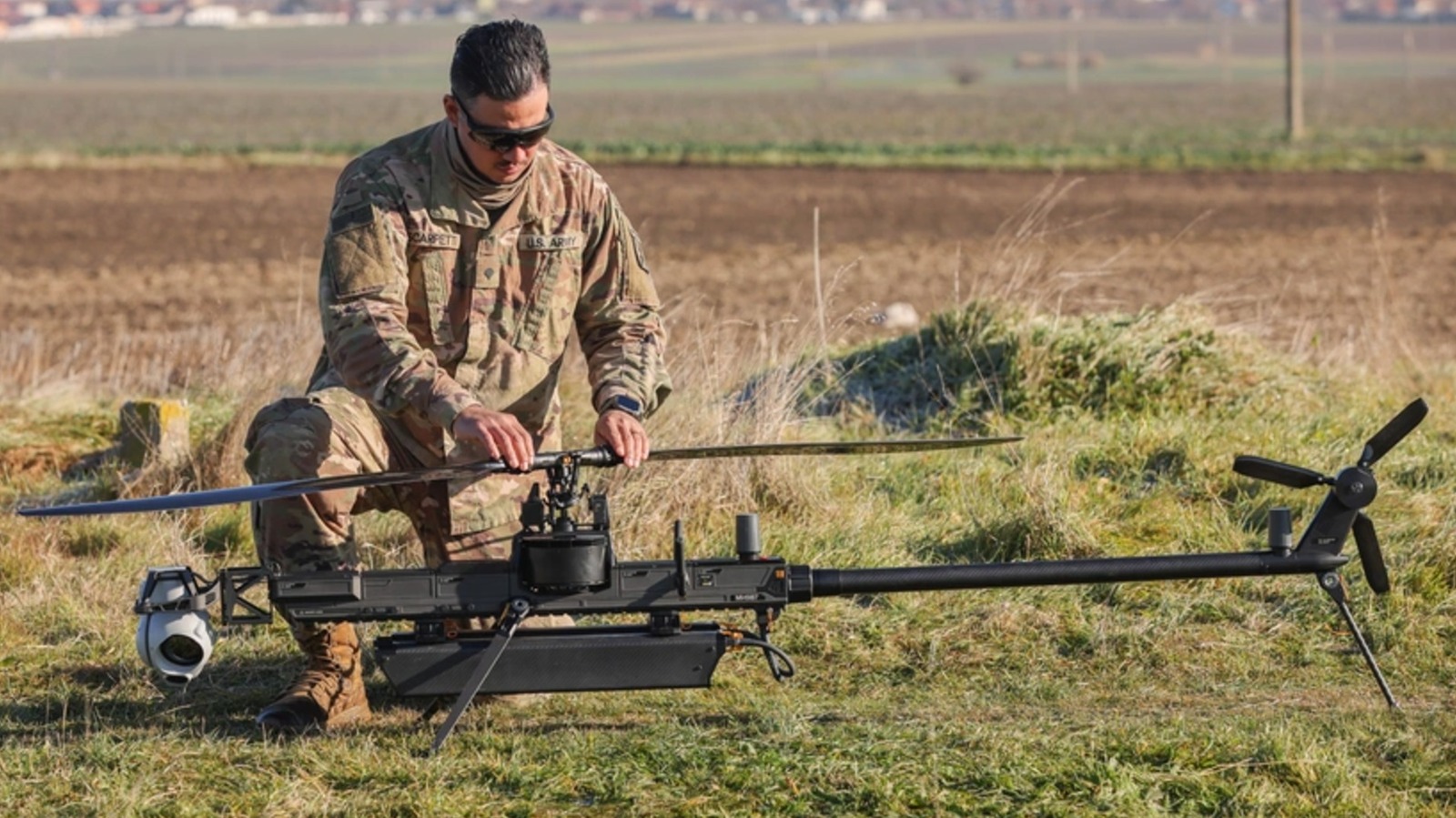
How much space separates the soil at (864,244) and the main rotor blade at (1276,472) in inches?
135

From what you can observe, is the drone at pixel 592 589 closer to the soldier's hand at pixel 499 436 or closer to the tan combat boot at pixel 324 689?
the soldier's hand at pixel 499 436

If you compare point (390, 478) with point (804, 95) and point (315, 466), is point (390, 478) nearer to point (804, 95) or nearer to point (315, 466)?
point (315, 466)

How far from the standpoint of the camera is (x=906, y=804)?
4.75m

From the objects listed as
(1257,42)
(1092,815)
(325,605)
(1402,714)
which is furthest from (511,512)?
(1257,42)

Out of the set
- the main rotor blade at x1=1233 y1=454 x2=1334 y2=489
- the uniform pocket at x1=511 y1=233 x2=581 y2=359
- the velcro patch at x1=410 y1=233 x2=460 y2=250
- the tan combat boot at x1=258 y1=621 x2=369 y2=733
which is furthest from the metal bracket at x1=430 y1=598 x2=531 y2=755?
the main rotor blade at x1=1233 y1=454 x2=1334 y2=489

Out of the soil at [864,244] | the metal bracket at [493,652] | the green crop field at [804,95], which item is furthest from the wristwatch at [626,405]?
the green crop field at [804,95]

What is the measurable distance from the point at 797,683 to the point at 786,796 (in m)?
1.32

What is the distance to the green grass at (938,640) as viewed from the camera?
16.1 feet

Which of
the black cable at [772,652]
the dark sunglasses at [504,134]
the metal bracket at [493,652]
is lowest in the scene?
the black cable at [772,652]

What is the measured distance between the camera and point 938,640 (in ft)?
20.7

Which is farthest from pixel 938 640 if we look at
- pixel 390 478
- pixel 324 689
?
pixel 390 478

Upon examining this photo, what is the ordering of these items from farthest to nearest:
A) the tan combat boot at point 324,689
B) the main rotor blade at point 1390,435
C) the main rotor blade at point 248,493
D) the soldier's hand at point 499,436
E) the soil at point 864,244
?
the soil at point 864,244, the tan combat boot at point 324,689, the main rotor blade at point 1390,435, the soldier's hand at point 499,436, the main rotor blade at point 248,493

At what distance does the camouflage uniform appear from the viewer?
5.48 metres

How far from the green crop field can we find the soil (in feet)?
15.3
